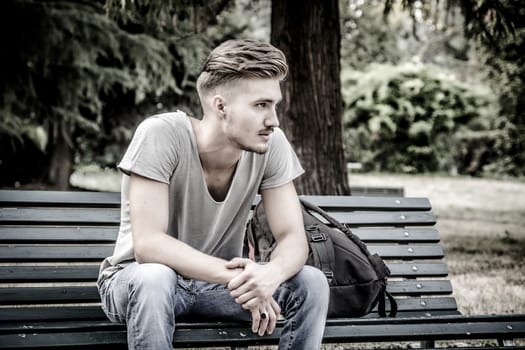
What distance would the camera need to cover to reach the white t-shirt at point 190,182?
2.86 m

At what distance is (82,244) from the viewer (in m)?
3.77

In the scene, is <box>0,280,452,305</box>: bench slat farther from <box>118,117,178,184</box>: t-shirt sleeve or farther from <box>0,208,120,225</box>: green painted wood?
<box>118,117,178,184</box>: t-shirt sleeve

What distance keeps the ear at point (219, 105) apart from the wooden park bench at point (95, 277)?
874 millimetres

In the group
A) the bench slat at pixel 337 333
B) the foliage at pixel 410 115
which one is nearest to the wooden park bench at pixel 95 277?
the bench slat at pixel 337 333

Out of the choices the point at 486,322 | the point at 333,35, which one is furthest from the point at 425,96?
the point at 486,322

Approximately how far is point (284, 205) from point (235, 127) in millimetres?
441

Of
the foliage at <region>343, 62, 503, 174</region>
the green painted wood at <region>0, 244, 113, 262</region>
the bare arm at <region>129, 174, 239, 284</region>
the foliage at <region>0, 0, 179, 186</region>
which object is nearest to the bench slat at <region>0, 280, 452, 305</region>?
the green painted wood at <region>0, 244, 113, 262</region>

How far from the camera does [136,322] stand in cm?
254

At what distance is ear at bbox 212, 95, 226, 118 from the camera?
2.97 meters

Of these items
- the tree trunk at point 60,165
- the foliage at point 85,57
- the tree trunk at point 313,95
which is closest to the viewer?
the tree trunk at point 313,95

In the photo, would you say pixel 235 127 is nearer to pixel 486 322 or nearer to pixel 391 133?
pixel 486 322

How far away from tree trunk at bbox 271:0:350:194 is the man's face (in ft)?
9.66

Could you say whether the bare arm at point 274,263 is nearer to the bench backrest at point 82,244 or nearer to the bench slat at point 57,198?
the bench backrest at point 82,244

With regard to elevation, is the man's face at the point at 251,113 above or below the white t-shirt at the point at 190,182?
above
